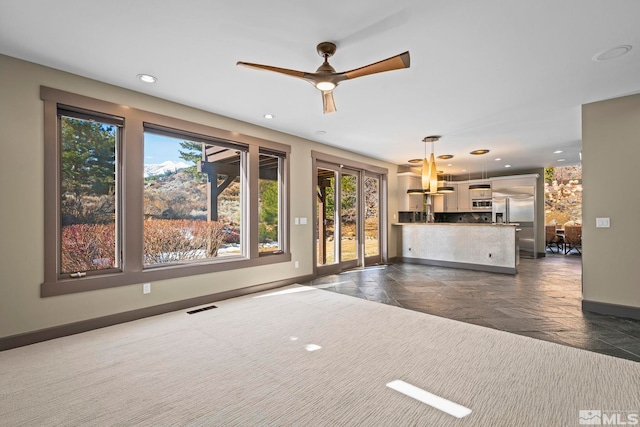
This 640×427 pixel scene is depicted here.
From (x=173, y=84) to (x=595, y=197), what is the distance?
17.5 ft

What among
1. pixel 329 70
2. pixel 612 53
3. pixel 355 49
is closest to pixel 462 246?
pixel 612 53

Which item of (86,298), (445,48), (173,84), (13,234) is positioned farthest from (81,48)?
(445,48)

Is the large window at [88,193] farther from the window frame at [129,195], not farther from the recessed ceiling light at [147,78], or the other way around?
the recessed ceiling light at [147,78]

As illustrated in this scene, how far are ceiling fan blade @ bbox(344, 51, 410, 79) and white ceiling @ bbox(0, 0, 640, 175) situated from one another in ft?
1.04

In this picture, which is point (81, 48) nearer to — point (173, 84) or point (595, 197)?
point (173, 84)

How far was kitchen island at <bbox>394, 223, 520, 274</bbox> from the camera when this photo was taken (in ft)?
20.6

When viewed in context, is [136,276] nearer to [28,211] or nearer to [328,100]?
[28,211]

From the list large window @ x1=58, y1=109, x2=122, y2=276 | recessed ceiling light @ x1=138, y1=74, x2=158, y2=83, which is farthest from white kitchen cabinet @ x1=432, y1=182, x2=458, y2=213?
large window @ x1=58, y1=109, x2=122, y2=276

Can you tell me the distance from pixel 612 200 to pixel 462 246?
3.38 metres

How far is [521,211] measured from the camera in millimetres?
8656

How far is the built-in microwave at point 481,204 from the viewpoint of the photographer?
9.34 m

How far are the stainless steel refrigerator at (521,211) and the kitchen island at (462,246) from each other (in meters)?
2.65

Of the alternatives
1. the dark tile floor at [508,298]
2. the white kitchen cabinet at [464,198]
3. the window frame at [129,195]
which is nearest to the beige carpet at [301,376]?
the dark tile floor at [508,298]

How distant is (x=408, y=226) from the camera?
25.9 ft
